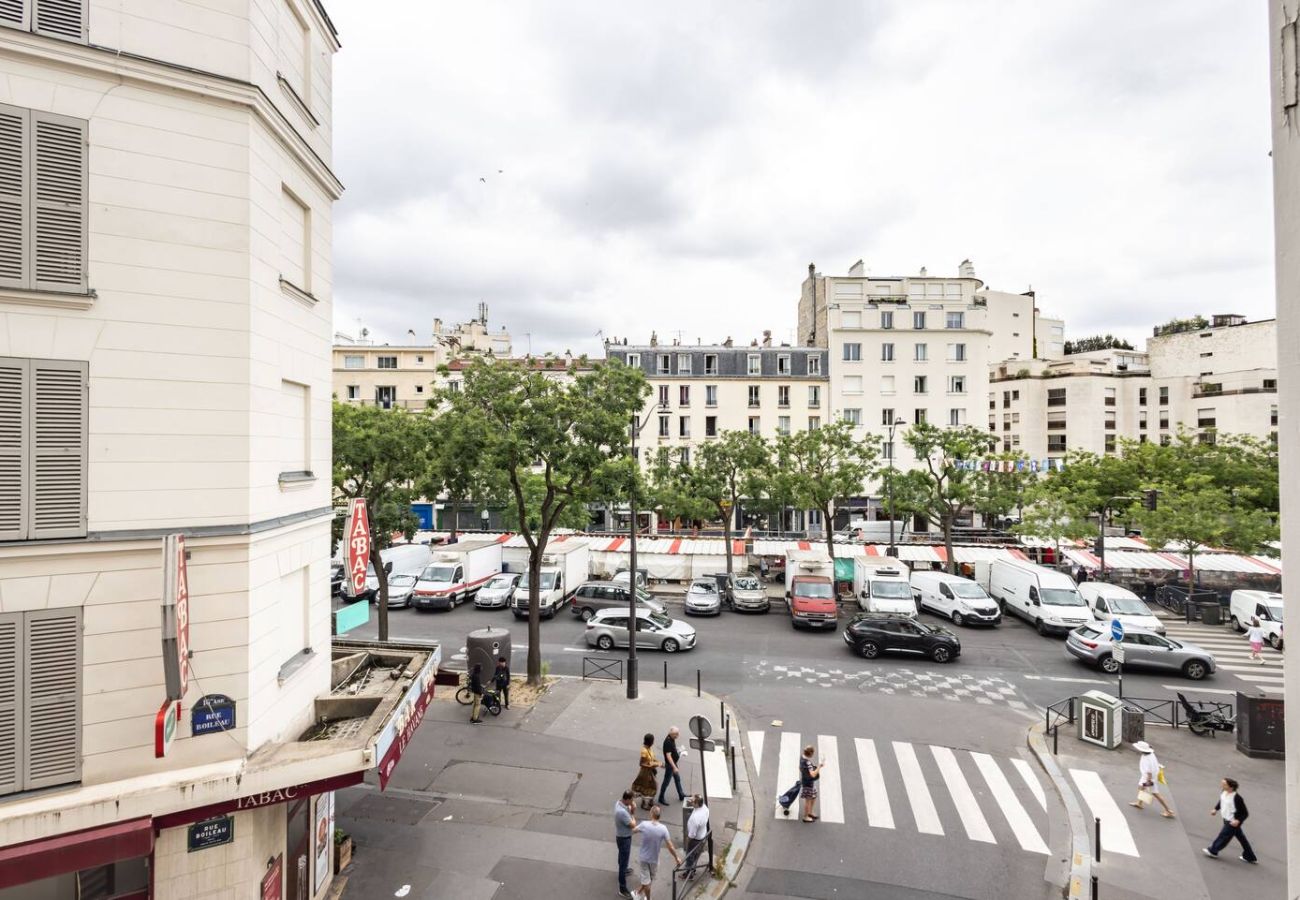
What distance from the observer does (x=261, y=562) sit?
22.9 feet

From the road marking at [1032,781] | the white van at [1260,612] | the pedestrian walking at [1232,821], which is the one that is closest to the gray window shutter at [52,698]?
the road marking at [1032,781]

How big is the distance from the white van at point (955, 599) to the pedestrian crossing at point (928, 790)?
466 inches

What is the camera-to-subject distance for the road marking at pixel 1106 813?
995cm

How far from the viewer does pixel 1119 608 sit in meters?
21.9

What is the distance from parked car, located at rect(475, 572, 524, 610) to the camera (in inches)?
1019

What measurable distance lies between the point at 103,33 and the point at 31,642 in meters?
5.84

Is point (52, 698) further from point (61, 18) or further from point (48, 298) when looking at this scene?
point (61, 18)

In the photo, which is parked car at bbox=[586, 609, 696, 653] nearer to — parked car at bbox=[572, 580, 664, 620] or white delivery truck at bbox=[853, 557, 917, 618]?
parked car at bbox=[572, 580, 664, 620]

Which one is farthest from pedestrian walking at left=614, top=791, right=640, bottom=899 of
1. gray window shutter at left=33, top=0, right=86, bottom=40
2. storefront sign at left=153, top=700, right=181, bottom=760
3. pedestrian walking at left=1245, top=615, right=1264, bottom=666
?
pedestrian walking at left=1245, top=615, right=1264, bottom=666

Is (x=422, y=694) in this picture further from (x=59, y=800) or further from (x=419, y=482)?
(x=419, y=482)

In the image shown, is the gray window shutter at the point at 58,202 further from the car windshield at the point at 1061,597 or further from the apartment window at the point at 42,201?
the car windshield at the point at 1061,597

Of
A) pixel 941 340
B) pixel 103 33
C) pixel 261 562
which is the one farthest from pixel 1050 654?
pixel 941 340

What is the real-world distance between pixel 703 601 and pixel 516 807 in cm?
1552

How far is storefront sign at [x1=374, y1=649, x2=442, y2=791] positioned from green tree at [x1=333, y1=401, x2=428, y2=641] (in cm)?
769
